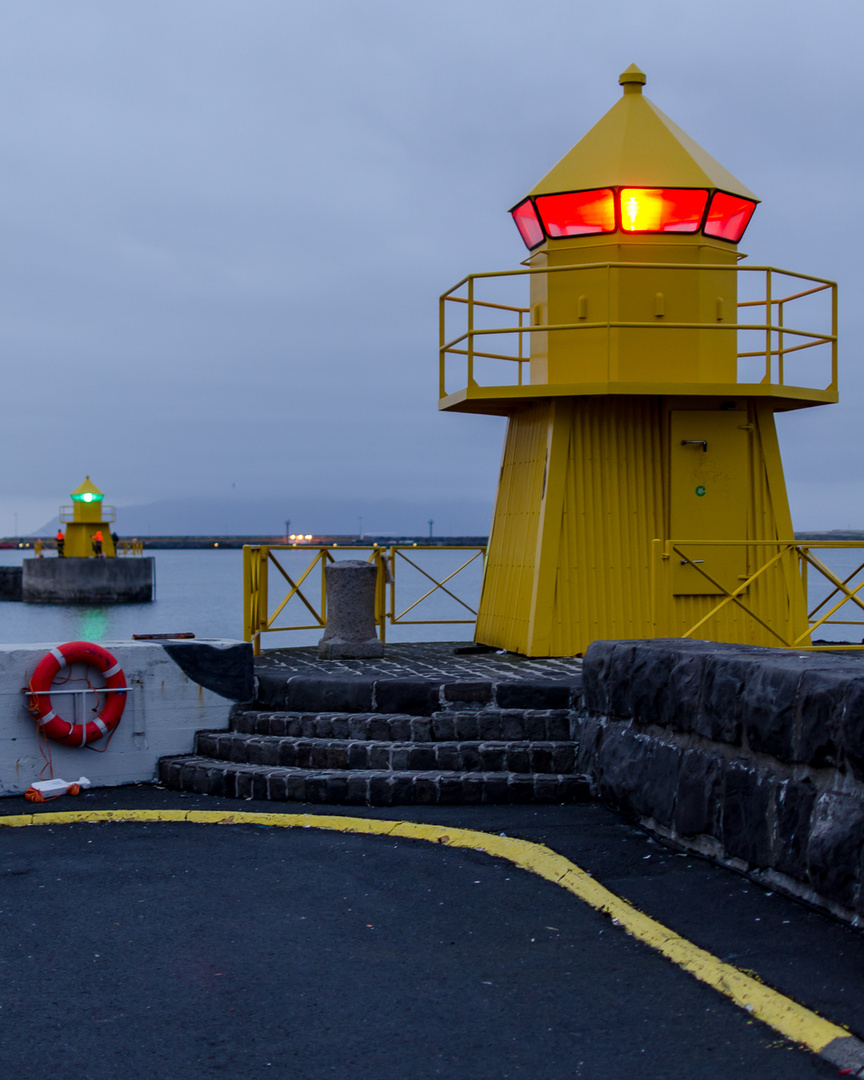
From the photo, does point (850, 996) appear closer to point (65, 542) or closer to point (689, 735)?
point (689, 735)

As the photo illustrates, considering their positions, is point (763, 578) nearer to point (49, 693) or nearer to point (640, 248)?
point (640, 248)

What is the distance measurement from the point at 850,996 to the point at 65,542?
54182mm

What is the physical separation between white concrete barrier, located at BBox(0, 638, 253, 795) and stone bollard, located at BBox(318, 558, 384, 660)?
1.93 m

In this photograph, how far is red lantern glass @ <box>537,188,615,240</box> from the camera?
1077 centimetres

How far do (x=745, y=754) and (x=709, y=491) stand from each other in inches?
213

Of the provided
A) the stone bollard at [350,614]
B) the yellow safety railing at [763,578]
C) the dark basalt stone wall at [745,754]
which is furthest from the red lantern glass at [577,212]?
the dark basalt stone wall at [745,754]

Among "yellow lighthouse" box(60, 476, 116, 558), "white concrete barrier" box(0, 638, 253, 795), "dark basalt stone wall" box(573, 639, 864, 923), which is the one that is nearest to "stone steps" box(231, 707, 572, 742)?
"dark basalt stone wall" box(573, 639, 864, 923)

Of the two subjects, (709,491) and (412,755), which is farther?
(709,491)

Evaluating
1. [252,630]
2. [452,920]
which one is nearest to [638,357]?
[252,630]

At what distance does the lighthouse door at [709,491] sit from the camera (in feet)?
35.1

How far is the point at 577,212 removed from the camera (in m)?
10.9

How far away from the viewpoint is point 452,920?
5.28 metres

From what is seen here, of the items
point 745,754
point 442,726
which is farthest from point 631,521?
point 745,754

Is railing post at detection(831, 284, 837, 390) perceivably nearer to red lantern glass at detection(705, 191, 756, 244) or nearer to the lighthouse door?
the lighthouse door
